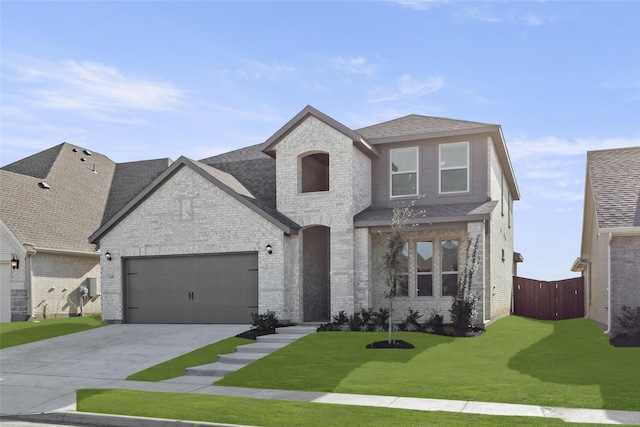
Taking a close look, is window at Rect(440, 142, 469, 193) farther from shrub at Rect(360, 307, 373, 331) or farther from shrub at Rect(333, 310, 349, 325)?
shrub at Rect(333, 310, 349, 325)

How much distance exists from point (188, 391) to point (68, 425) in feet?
7.54

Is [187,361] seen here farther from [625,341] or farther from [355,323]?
[625,341]

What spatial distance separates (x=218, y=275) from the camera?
824 inches

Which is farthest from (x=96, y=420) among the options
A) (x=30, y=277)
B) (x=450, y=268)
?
(x=30, y=277)

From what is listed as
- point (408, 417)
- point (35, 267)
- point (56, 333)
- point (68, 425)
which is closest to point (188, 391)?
point (68, 425)

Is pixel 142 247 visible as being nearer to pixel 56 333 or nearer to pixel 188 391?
pixel 56 333

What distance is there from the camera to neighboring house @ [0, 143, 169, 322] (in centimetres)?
2403

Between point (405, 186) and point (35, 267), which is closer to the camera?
point (405, 186)

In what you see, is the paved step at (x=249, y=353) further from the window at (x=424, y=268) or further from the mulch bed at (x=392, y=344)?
the window at (x=424, y=268)

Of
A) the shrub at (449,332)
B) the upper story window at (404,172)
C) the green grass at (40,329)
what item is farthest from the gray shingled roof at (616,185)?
the green grass at (40,329)

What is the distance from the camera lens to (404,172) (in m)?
21.0

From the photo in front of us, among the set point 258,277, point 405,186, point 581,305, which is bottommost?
point 581,305

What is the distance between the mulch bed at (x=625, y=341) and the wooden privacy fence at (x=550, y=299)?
1176 centimetres

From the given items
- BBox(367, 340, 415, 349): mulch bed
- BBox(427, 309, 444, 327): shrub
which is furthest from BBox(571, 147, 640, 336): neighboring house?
BBox(367, 340, 415, 349): mulch bed
